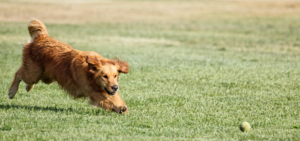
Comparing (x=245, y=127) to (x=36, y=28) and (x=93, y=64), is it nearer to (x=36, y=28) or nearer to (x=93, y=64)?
(x=93, y=64)

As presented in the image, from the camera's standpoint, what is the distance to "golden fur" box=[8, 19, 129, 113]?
650 cm

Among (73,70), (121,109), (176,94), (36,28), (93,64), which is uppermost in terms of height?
(36,28)

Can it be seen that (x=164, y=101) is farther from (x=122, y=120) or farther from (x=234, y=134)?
(x=234, y=134)

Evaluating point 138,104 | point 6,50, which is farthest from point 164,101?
point 6,50

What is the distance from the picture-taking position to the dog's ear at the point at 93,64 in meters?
6.48

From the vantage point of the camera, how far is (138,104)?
24.6 ft

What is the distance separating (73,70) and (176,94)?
2649 millimetres

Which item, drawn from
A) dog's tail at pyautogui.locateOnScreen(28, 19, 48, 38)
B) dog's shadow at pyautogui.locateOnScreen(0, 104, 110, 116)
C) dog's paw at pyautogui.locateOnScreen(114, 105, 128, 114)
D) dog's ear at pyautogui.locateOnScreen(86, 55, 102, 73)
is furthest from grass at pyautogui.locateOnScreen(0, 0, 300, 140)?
dog's tail at pyautogui.locateOnScreen(28, 19, 48, 38)

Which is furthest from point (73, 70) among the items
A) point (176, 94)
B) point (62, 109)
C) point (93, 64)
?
point (176, 94)

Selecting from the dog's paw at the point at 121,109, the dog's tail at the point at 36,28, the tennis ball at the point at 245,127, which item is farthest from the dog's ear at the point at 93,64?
the tennis ball at the point at 245,127

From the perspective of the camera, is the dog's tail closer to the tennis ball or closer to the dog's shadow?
the dog's shadow

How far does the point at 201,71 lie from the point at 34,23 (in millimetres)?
5509

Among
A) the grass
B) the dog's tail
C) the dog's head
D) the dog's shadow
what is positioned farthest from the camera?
the dog's tail

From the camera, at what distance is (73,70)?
6.79m
